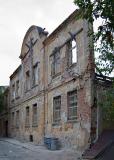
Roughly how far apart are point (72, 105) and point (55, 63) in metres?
3.97

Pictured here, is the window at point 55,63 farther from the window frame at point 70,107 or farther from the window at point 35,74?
the window at point 35,74

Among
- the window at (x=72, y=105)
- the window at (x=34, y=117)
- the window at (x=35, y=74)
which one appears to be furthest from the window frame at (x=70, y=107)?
the window at (x=35, y=74)

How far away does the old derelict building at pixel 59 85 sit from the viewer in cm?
1762

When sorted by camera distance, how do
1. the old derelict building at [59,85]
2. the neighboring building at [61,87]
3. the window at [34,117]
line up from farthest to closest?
the window at [34,117]
the old derelict building at [59,85]
the neighboring building at [61,87]

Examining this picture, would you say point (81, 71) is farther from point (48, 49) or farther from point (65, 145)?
point (48, 49)

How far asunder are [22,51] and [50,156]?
15622 millimetres

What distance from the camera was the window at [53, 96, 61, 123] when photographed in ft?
70.1

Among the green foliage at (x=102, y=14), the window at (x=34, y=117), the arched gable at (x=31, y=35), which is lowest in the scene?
the window at (x=34, y=117)

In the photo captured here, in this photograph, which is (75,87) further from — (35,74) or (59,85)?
(35,74)

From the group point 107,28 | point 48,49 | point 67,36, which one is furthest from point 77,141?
point 107,28

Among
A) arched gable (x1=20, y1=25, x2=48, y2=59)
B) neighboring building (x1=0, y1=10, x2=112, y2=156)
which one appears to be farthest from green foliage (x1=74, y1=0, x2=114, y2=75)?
arched gable (x1=20, y1=25, x2=48, y2=59)

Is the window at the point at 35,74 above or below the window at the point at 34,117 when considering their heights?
above

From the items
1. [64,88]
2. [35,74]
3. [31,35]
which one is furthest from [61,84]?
[31,35]

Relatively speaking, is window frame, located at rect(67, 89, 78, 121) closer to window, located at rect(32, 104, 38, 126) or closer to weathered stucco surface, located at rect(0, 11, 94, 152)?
weathered stucco surface, located at rect(0, 11, 94, 152)
